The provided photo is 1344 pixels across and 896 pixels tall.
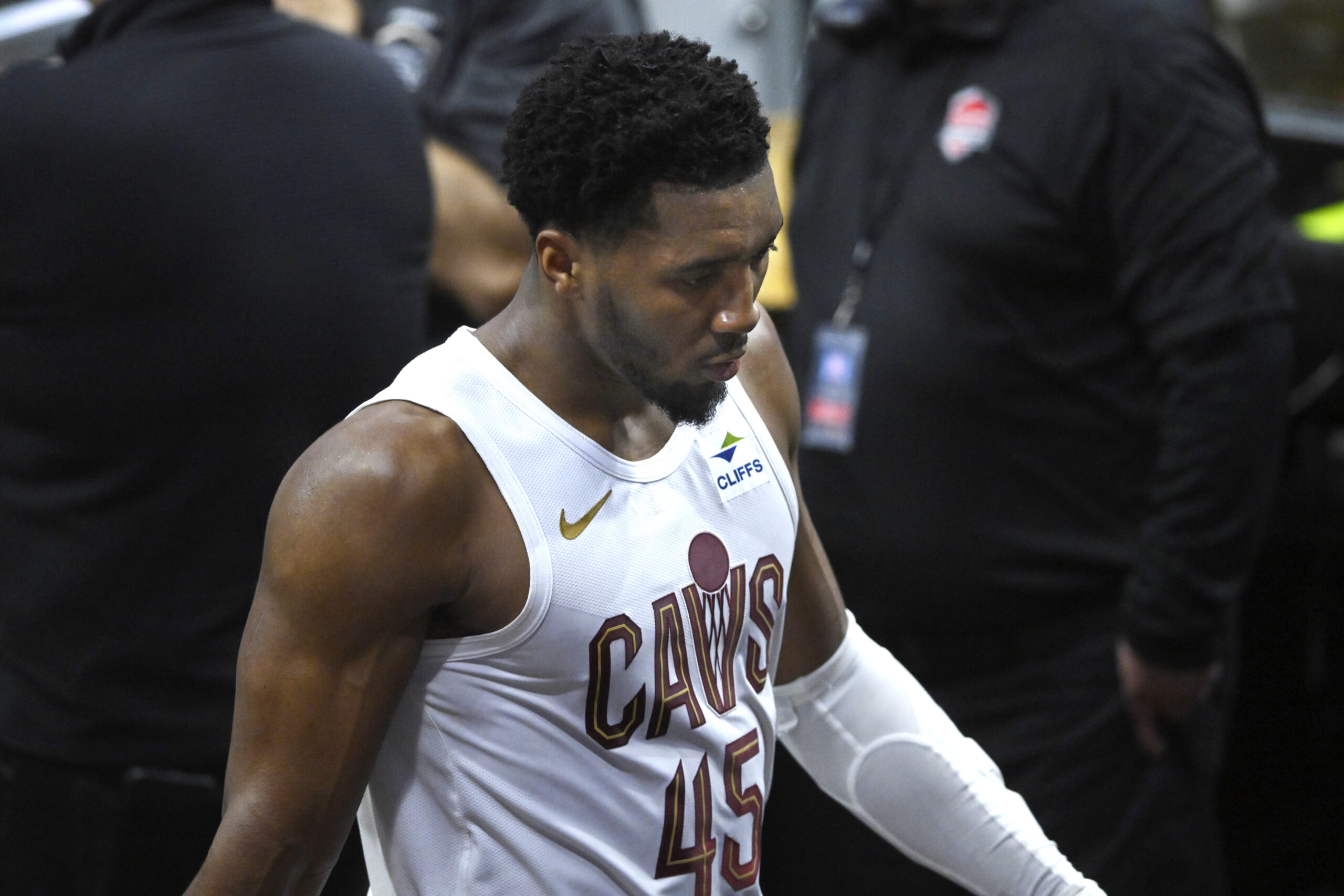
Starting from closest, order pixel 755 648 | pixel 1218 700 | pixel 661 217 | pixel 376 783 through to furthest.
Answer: pixel 661 217 → pixel 376 783 → pixel 755 648 → pixel 1218 700

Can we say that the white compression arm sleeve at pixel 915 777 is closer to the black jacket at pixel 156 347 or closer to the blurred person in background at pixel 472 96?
the black jacket at pixel 156 347

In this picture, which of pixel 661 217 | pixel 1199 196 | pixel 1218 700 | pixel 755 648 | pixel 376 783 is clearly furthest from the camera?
pixel 1218 700

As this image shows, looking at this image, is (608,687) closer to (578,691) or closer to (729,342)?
(578,691)

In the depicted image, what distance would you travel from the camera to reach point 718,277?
58.4 inches

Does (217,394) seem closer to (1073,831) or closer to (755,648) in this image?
(755,648)

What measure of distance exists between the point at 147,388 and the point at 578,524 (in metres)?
0.77

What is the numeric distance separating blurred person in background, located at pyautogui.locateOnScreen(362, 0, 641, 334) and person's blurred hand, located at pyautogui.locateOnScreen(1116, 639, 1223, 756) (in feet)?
3.94

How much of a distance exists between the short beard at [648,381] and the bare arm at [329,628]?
185 mm

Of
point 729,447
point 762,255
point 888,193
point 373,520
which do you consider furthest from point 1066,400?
point 373,520

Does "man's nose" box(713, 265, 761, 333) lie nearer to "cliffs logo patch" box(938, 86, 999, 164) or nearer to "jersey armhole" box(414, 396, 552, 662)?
"jersey armhole" box(414, 396, 552, 662)

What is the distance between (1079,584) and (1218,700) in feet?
1.16

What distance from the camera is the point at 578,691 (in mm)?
1534

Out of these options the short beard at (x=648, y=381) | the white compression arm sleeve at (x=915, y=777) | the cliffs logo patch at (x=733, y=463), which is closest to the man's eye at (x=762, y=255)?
the short beard at (x=648, y=381)

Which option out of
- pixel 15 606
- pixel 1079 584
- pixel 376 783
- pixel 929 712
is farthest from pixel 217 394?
pixel 1079 584
